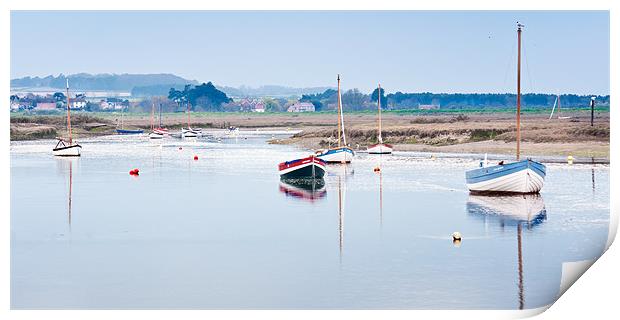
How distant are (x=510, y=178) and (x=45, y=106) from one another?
165m

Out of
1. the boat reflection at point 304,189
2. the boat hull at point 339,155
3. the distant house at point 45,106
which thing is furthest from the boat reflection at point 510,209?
the distant house at point 45,106

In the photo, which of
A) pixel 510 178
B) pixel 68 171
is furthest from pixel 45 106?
pixel 510 178

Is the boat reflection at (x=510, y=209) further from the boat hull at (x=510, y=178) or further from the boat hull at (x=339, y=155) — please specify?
the boat hull at (x=339, y=155)

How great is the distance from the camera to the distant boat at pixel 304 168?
138 feet

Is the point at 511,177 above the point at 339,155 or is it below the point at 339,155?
below

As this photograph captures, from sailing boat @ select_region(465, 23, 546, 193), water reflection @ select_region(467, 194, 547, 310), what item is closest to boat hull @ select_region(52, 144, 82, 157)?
sailing boat @ select_region(465, 23, 546, 193)

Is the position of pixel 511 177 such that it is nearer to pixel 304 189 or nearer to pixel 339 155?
pixel 304 189

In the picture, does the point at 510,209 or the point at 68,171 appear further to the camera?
the point at 68,171

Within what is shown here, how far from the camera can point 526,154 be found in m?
55.0

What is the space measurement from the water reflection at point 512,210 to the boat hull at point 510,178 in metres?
0.39

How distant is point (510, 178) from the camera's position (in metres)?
34.0

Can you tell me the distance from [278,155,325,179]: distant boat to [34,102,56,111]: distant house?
15164 centimetres
